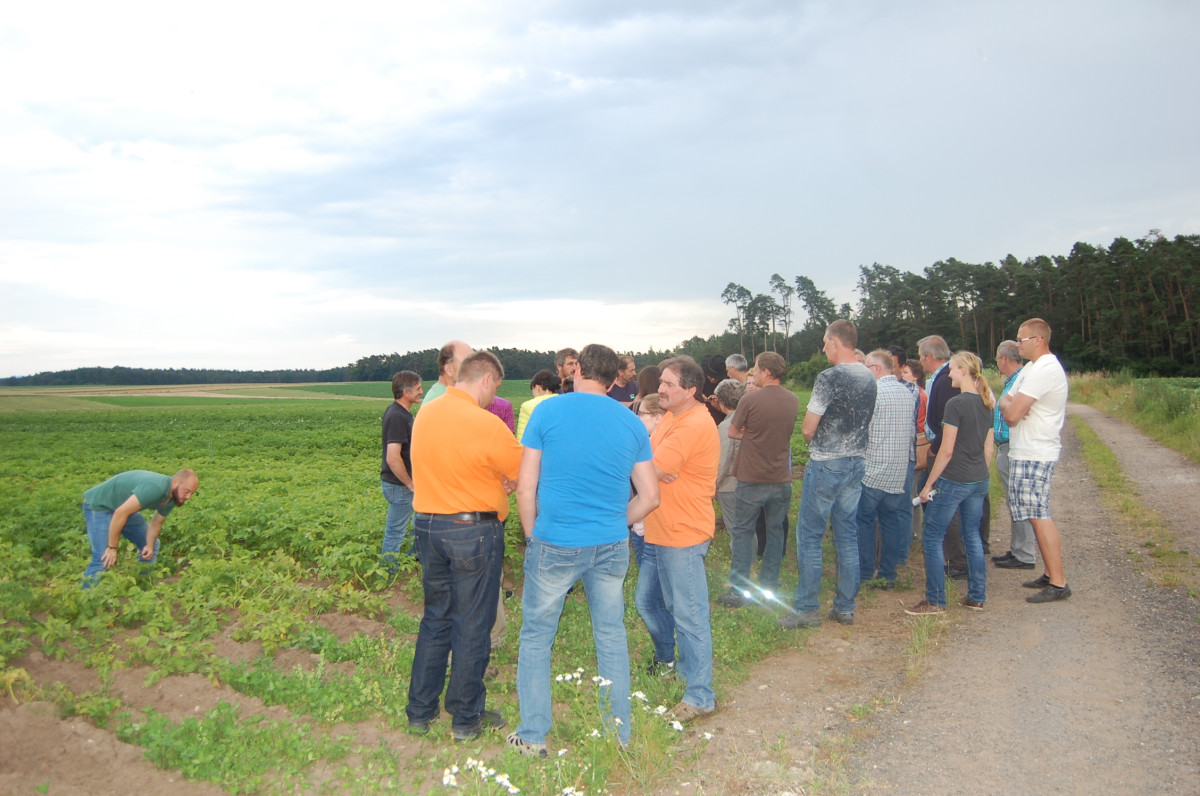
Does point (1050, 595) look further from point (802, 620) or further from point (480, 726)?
point (480, 726)

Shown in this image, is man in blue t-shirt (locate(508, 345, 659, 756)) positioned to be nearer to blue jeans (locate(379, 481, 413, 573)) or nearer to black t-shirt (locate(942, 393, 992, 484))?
blue jeans (locate(379, 481, 413, 573))

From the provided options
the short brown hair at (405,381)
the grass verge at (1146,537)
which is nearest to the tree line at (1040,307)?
the grass verge at (1146,537)

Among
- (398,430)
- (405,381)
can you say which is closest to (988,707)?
(398,430)

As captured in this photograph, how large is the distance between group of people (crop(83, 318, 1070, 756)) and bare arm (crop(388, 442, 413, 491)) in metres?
0.02

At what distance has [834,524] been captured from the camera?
20.1 feet

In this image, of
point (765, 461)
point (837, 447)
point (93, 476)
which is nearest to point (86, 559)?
point (765, 461)

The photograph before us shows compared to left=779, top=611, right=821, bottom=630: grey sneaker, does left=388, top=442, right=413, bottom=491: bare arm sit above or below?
above

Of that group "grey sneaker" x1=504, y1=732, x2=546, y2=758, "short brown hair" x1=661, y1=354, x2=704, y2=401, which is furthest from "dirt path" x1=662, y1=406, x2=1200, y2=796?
"short brown hair" x1=661, y1=354, x2=704, y2=401

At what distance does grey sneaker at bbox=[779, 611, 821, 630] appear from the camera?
5.91m

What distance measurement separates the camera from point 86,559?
23.1 ft

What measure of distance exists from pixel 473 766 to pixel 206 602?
3362 mm

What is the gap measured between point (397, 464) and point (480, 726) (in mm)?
2784

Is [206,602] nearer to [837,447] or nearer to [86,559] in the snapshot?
[86,559]

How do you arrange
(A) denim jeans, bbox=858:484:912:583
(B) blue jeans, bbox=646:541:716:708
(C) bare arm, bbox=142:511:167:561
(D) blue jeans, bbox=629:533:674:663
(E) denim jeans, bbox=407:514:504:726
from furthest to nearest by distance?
(A) denim jeans, bbox=858:484:912:583, (C) bare arm, bbox=142:511:167:561, (D) blue jeans, bbox=629:533:674:663, (B) blue jeans, bbox=646:541:716:708, (E) denim jeans, bbox=407:514:504:726
